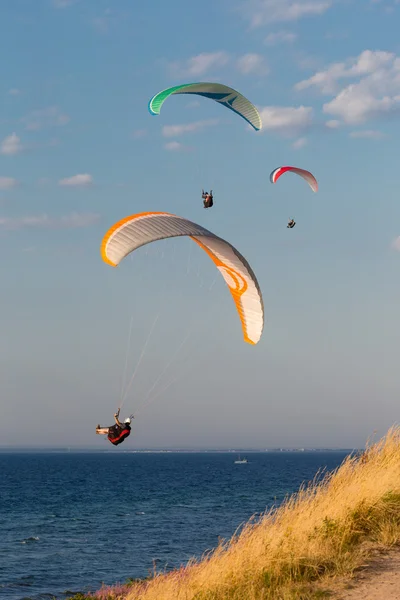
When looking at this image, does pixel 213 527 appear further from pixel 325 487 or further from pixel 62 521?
pixel 325 487

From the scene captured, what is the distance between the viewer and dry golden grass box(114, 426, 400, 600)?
9.72 metres

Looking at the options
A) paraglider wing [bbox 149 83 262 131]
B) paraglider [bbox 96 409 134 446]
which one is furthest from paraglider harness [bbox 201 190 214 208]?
paraglider [bbox 96 409 134 446]

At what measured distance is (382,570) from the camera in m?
9.83

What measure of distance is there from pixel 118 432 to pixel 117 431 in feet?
0.12

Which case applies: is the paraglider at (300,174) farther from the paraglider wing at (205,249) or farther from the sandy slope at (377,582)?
the sandy slope at (377,582)

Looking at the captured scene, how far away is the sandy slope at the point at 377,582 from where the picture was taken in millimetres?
8977

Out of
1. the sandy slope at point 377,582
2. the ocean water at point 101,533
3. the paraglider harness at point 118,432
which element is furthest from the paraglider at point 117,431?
the sandy slope at point 377,582

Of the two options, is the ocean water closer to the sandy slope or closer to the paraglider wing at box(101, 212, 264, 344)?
the paraglider wing at box(101, 212, 264, 344)

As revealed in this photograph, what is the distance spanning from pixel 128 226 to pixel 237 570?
802 centimetres

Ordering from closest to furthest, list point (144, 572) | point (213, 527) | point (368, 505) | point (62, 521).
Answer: point (368, 505) → point (144, 572) → point (213, 527) → point (62, 521)

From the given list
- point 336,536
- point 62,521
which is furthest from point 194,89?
point 62,521

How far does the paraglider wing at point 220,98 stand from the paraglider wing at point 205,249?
4100 millimetres

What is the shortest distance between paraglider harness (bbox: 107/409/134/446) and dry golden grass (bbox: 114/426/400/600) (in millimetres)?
3920

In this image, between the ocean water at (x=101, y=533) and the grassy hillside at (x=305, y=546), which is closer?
the grassy hillside at (x=305, y=546)
